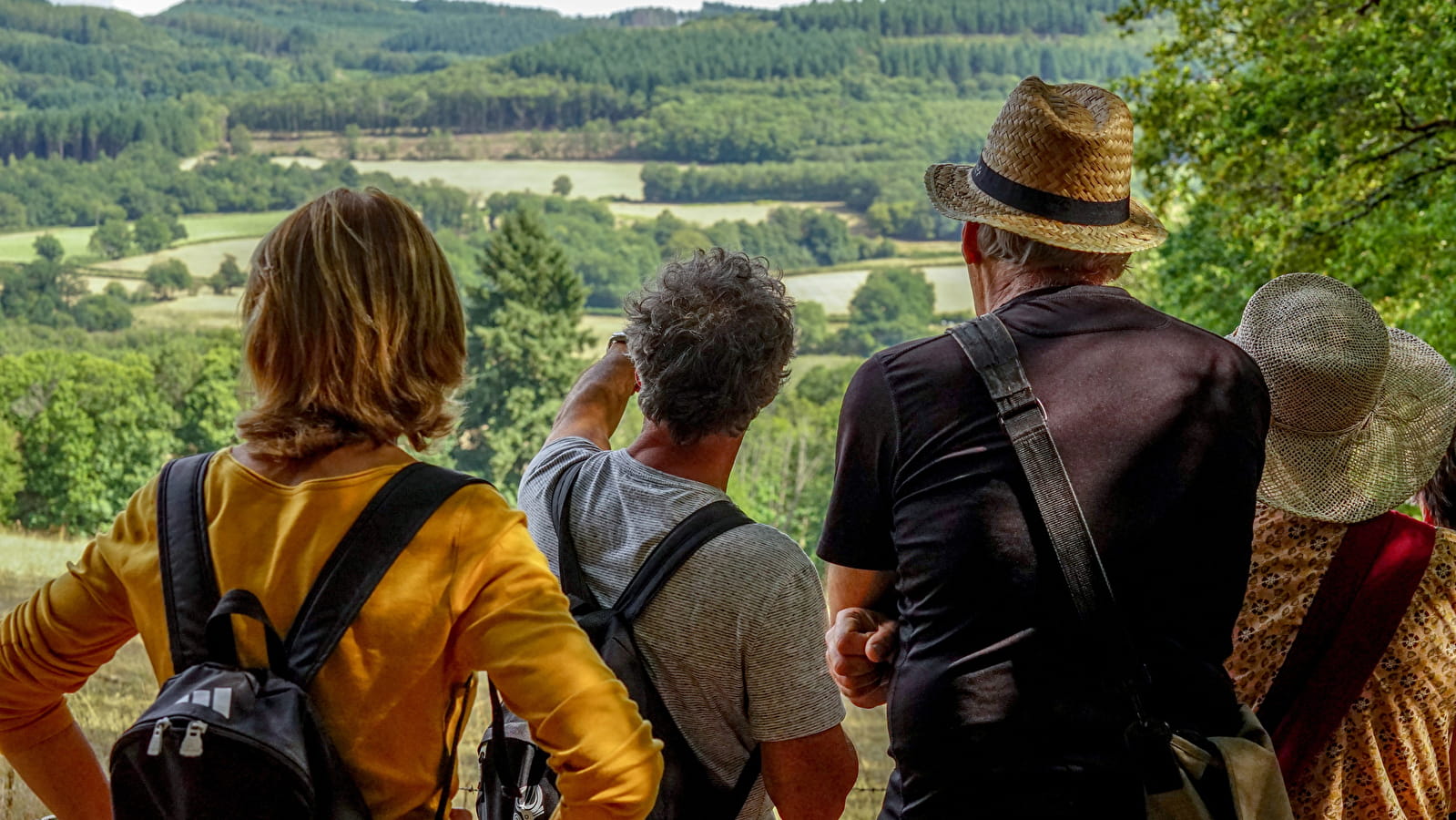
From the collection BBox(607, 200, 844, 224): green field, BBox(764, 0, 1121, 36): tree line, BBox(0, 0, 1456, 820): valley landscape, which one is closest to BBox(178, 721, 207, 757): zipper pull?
BBox(0, 0, 1456, 820): valley landscape

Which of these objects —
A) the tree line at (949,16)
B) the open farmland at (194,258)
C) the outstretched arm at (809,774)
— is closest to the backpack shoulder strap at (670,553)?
the outstretched arm at (809,774)

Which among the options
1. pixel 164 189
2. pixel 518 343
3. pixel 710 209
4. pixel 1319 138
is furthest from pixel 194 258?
pixel 1319 138

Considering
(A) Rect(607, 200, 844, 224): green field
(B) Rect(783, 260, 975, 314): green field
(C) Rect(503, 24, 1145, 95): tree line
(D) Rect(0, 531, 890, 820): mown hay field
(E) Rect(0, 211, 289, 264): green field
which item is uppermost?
(C) Rect(503, 24, 1145, 95): tree line

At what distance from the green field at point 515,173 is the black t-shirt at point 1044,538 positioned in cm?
9279

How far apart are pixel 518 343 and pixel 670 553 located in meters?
57.7

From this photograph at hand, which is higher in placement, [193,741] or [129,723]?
[193,741]

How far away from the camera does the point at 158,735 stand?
4.10 feet

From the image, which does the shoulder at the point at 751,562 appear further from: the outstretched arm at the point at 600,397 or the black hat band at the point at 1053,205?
the black hat band at the point at 1053,205

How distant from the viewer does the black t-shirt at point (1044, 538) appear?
5.05ft

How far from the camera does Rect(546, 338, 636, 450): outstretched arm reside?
2064 millimetres

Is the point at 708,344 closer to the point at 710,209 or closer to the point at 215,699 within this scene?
the point at 215,699

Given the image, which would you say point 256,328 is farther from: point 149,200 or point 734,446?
point 149,200

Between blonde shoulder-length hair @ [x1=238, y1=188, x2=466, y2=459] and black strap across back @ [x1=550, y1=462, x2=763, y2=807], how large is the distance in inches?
15.5

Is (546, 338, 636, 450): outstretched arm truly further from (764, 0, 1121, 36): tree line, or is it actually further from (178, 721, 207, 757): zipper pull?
(764, 0, 1121, 36): tree line
